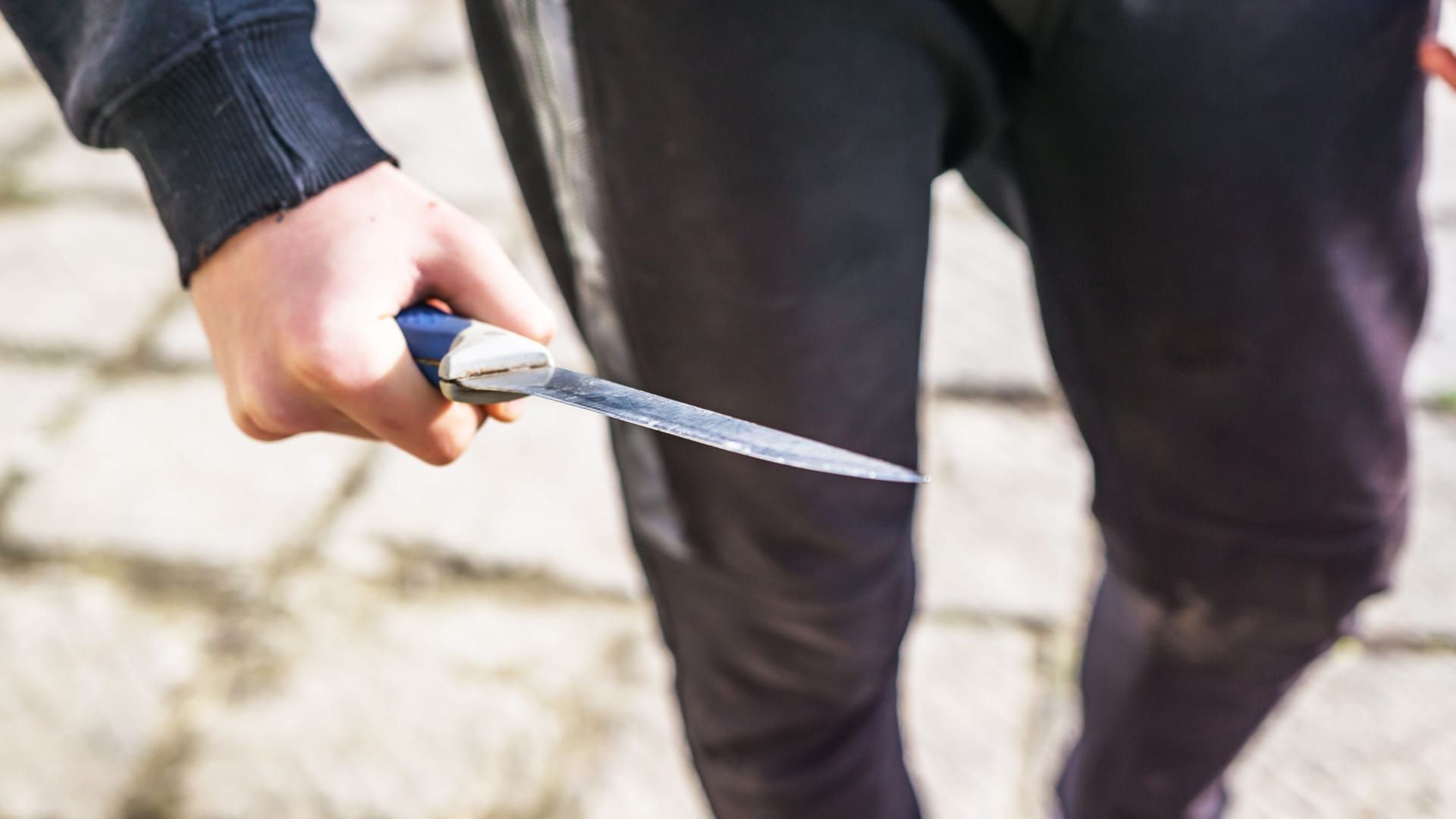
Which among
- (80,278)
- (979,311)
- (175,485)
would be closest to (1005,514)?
(979,311)

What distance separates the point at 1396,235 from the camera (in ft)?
2.38

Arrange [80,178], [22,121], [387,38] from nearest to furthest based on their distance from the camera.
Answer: [80,178]
[22,121]
[387,38]

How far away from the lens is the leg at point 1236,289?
66cm

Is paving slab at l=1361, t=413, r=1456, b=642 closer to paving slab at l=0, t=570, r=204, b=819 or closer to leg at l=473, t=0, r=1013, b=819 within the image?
leg at l=473, t=0, r=1013, b=819

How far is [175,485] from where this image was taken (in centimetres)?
172

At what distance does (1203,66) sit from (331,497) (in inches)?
54.4

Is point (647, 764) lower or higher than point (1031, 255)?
lower

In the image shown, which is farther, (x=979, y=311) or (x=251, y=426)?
(x=979, y=311)

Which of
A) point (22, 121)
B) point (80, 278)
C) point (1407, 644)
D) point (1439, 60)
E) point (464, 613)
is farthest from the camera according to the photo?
point (22, 121)

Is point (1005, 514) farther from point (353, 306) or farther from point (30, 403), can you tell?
point (30, 403)

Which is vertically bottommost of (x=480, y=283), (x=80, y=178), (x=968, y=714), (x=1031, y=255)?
(x=968, y=714)

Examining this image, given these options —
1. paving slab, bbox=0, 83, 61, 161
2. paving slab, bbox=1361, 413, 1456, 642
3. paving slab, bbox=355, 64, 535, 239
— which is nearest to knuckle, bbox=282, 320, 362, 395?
paving slab, bbox=1361, 413, 1456, 642

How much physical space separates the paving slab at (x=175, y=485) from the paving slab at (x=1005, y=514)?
88 centimetres

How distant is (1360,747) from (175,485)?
1609mm
